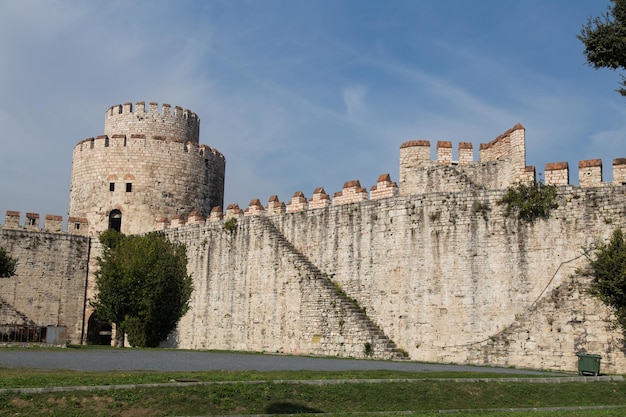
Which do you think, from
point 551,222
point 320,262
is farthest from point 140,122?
point 551,222

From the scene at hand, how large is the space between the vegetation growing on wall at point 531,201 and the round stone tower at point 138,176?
20.3 m

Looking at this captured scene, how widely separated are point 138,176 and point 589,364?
27349mm

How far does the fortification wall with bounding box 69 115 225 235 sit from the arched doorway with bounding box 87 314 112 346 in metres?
4.77

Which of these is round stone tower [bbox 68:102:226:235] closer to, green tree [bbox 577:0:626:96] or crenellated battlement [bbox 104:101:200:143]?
crenellated battlement [bbox 104:101:200:143]

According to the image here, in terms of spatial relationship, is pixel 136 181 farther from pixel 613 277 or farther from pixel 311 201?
pixel 613 277

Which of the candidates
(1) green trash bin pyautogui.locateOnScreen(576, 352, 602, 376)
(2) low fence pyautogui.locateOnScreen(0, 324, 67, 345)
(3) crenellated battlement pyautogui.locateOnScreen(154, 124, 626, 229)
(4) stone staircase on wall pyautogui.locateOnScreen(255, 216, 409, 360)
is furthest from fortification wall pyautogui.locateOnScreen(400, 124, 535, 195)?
(2) low fence pyautogui.locateOnScreen(0, 324, 67, 345)

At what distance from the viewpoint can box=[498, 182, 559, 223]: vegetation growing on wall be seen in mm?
26641

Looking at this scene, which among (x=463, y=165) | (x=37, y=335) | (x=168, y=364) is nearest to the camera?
(x=168, y=364)

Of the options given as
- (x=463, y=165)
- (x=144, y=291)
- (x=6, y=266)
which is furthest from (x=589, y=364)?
(x=6, y=266)

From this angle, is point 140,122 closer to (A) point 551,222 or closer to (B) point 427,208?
(B) point 427,208

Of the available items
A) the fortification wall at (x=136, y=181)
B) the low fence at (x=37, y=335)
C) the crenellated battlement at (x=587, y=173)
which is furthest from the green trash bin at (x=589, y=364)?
the fortification wall at (x=136, y=181)

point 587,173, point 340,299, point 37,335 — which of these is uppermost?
point 587,173

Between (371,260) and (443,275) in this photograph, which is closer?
(443,275)

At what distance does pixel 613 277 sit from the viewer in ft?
76.5
